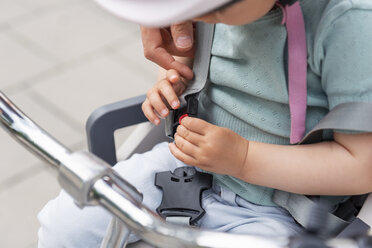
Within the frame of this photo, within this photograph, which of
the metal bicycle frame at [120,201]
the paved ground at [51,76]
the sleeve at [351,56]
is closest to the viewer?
the metal bicycle frame at [120,201]

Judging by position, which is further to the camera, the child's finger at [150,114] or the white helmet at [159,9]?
the child's finger at [150,114]

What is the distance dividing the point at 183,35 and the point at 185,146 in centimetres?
20

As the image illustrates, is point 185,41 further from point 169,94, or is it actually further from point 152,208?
point 152,208

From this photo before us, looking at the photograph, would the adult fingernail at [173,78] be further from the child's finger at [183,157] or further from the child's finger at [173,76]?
the child's finger at [183,157]

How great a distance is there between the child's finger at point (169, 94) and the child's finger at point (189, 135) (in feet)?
0.25

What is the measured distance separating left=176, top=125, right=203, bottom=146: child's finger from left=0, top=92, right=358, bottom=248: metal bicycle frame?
10.1 inches

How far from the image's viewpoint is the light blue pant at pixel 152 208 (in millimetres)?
795

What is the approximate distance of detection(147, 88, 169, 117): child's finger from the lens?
0.84 meters

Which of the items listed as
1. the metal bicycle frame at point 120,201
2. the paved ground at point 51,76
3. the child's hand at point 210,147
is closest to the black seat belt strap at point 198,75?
the child's hand at point 210,147

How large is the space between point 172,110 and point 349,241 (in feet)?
1.63

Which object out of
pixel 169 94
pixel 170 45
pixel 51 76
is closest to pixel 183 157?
pixel 169 94

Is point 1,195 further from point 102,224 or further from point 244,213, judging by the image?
point 244,213

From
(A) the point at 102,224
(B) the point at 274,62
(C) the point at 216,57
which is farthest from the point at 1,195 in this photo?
(B) the point at 274,62

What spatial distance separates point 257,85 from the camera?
0.80m
